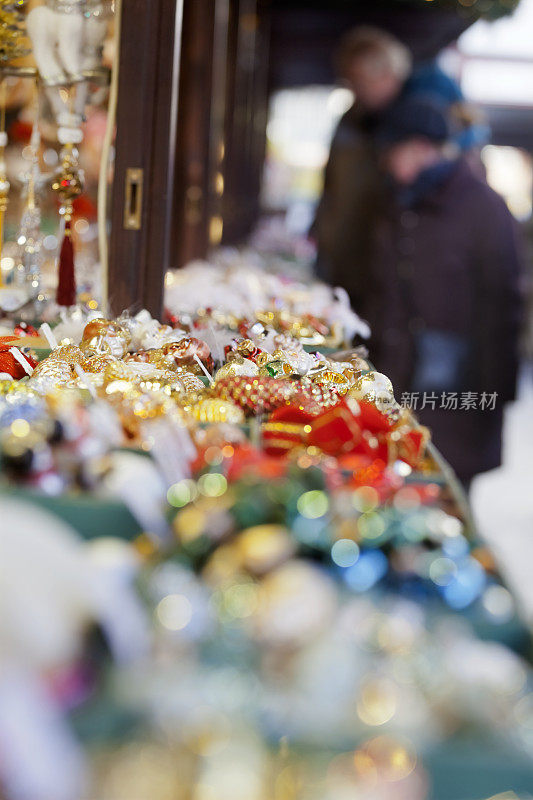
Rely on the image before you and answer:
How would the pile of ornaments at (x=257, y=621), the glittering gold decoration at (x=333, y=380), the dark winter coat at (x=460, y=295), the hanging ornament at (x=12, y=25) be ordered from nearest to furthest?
the pile of ornaments at (x=257, y=621), the glittering gold decoration at (x=333, y=380), the hanging ornament at (x=12, y=25), the dark winter coat at (x=460, y=295)

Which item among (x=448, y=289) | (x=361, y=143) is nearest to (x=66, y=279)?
(x=448, y=289)

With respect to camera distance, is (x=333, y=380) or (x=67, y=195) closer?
(x=333, y=380)

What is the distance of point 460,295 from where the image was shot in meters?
3.14

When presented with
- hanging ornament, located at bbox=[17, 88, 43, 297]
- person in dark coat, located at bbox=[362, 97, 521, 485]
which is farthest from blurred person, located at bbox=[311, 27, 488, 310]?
hanging ornament, located at bbox=[17, 88, 43, 297]

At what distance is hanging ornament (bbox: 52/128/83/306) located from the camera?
6.43 ft

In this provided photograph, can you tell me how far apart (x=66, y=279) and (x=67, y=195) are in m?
0.19

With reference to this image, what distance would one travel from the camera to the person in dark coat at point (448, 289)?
120 inches

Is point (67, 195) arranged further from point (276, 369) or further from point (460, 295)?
point (460, 295)

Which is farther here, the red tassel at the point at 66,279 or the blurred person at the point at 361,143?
the blurred person at the point at 361,143

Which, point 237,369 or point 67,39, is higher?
point 67,39

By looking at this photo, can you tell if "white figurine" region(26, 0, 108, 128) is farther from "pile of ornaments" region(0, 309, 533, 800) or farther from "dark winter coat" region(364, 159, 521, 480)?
"dark winter coat" region(364, 159, 521, 480)

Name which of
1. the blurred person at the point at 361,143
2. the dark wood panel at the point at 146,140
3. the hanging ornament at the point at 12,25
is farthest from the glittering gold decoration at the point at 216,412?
Answer: the blurred person at the point at 361,143

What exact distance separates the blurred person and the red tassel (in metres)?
1.92

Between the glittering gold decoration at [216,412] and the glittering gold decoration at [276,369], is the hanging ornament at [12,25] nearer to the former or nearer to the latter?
the glittering gold decoration at [276,369]
